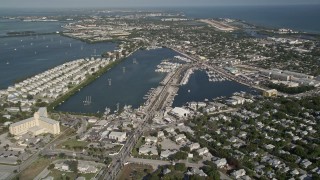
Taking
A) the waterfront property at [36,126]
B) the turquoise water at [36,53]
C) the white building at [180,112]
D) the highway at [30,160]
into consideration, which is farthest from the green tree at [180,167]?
the turquoise water at [36,53]

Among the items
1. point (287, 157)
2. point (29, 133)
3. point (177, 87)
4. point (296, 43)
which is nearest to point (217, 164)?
point (287, 157)

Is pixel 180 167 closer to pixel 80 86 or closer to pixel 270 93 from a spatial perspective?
pixel 270 93

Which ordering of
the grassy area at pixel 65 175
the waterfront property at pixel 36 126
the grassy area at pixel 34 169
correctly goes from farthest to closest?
the waterfront property at pixel 36 126, the grassy area at pixel 34 169, the grassy area at pixel 65 175

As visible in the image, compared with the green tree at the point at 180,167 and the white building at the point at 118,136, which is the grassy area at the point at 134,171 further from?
the white building at the point at 118,136

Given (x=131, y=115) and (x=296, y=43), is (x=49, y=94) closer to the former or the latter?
(x=131, y=115)

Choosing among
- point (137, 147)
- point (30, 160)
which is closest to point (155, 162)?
point (137, 147)
